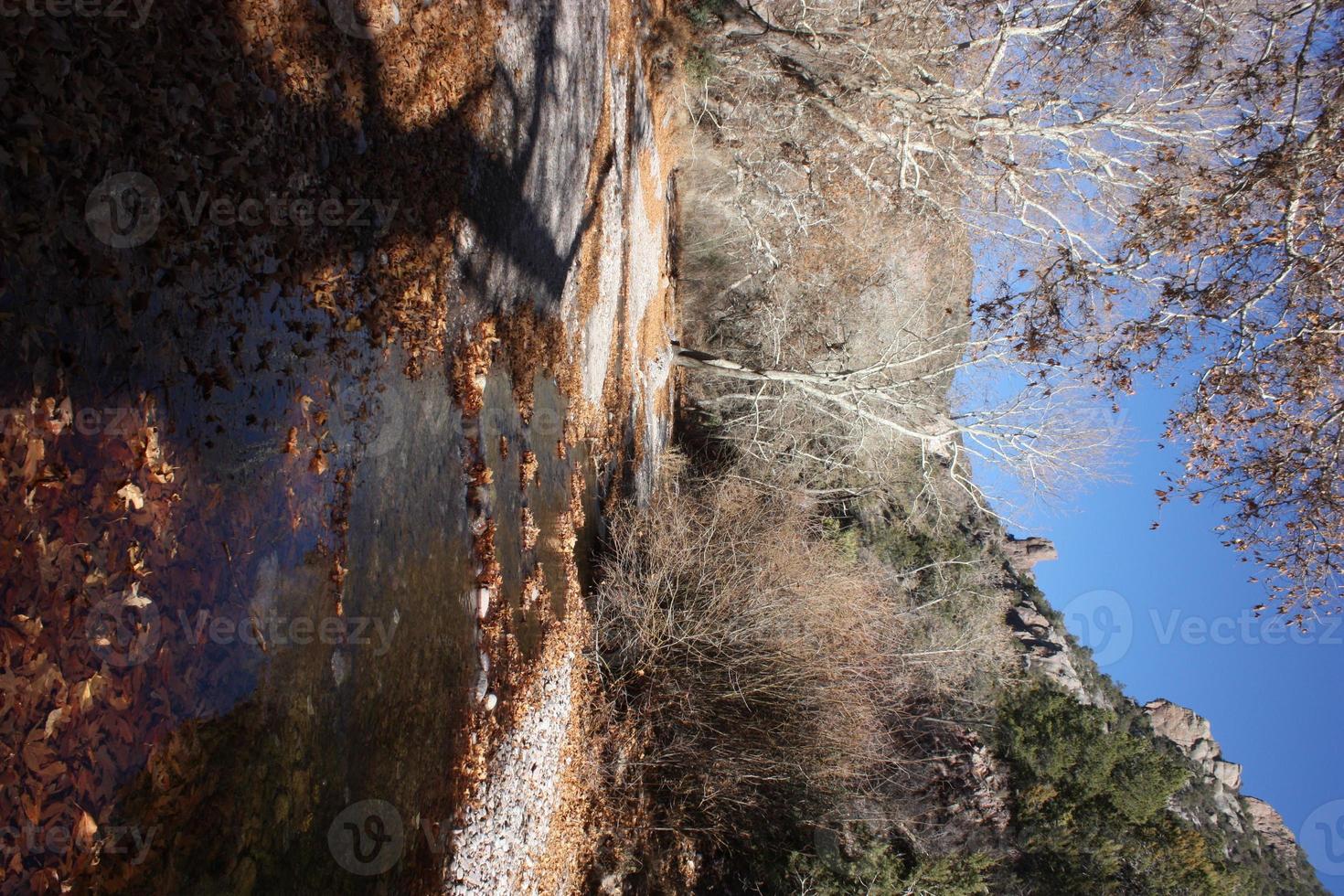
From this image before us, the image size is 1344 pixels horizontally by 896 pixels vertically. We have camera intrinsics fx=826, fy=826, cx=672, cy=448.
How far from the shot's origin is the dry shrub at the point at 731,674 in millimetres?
7691

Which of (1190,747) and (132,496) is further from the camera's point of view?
(1190,747)

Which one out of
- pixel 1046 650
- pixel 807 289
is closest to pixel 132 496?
pixel 807 289

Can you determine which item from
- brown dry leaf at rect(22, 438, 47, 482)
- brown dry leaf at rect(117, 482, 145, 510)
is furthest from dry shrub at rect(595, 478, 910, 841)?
brown dry leaf at rect(22, 438, 47, 482)

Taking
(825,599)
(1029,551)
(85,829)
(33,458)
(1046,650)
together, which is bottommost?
(85,829)

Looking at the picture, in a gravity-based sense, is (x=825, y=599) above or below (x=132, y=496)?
above

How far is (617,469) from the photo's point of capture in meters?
8.73

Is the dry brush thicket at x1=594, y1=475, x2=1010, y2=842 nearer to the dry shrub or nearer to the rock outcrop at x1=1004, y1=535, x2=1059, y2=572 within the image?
the dry shrub

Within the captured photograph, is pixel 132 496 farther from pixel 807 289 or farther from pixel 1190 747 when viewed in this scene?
pixel 1190 747

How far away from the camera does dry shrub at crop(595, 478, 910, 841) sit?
25.2 ft

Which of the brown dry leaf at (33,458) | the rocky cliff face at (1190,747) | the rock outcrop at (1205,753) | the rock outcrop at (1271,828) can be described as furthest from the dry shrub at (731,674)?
the rock outcrop at (1271,828)

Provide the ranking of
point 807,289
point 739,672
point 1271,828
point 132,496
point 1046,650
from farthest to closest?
point 1271,828
point 1046,650
point 807,289
point 739,672
point 132,496

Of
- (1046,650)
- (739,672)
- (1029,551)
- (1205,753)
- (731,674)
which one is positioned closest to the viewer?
(731,674)

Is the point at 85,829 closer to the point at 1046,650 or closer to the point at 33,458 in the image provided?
the point at 33,458

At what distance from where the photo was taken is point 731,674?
7.83 metres
